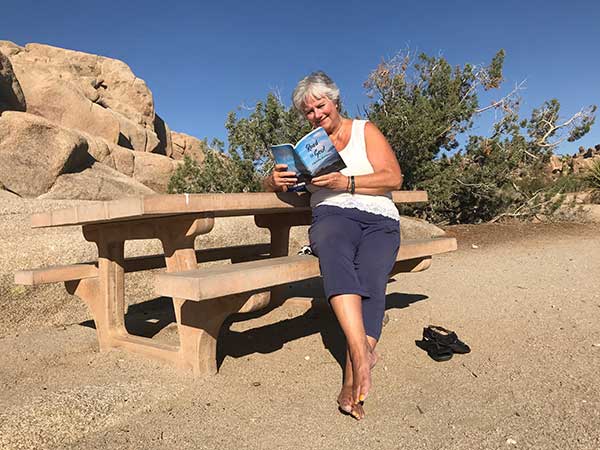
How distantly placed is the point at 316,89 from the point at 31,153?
29.6 feet

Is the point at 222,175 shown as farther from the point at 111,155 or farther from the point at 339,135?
the point at 339,135

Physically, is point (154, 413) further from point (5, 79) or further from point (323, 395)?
point (5, 79)

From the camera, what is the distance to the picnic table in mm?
2246

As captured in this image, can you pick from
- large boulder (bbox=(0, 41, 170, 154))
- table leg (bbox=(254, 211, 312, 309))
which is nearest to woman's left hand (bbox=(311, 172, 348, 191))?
table leg (bbox=(254, 211, 312, 309))

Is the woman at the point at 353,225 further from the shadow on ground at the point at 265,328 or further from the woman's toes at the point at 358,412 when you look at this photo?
the shadow on ground at the point at 265,328

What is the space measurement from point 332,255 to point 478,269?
418 cm

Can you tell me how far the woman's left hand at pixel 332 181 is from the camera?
254 cm

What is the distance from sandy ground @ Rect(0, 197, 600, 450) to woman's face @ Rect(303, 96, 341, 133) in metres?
1.36

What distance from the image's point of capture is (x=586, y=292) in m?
4.63

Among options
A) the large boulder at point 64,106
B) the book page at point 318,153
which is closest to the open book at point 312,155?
the book page at point 318,153

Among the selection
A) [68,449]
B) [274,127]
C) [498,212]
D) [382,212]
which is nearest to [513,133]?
[498,212]

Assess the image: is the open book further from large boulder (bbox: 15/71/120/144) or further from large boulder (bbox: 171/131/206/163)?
large boulder (bbox: 171/131/206/163)

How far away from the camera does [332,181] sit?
2553 millimetres

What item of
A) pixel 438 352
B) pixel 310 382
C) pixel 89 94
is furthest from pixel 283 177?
pixel 89 94
